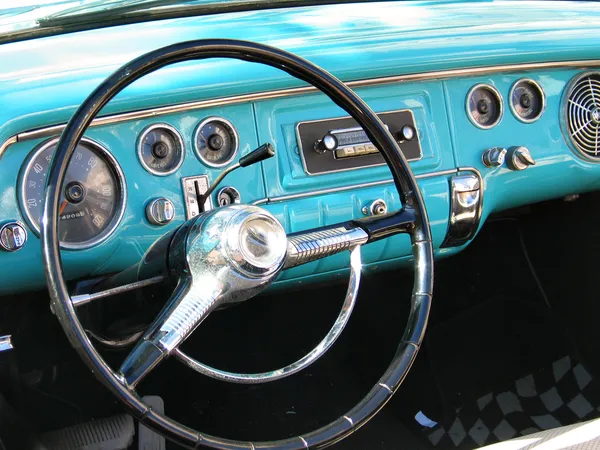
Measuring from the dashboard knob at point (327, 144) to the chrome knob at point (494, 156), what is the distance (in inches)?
19.1

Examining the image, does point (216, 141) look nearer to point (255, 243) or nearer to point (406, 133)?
point (406, 133)

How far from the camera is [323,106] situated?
1.98m

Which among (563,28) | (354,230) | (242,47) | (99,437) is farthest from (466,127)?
(99,437)

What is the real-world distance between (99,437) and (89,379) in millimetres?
381

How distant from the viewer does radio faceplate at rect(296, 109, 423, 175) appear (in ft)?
6.44

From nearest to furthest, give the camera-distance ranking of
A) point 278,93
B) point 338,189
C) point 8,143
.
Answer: point 8,143 → point 278,93 → point 338,189

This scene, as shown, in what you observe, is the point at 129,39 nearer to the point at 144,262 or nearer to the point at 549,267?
the point at 144,262

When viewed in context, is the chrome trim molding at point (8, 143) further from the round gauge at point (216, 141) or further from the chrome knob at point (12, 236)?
the round gauge at point (216, 141)

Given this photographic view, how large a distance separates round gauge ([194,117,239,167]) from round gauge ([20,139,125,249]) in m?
0.21

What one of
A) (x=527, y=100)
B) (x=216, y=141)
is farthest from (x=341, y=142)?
(x=527, y=100)

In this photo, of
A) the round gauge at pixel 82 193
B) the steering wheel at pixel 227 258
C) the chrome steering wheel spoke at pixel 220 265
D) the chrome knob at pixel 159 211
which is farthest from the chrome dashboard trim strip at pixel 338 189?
the chrome steering wheel spoke at pixel 220 265

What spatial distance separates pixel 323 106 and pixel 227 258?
2.64ft

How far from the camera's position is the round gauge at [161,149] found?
179 centimetres

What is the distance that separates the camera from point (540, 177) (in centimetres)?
232
